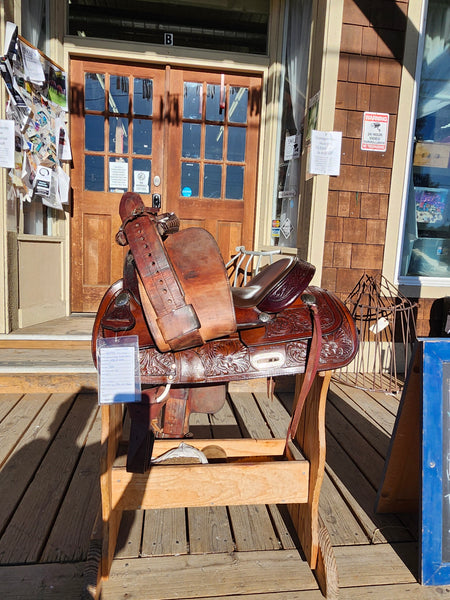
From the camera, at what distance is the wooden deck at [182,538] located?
130 centimetres

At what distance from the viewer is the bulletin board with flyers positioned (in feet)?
9.93

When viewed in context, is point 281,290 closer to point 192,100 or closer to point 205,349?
point 205,349

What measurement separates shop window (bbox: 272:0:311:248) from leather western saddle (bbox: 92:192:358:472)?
229cm

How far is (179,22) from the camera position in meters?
3.78

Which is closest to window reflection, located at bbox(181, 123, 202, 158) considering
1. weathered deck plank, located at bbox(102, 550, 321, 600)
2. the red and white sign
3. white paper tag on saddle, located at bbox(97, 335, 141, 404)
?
the red and white sign

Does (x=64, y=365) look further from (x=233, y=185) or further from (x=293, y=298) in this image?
(x=233, y=185)

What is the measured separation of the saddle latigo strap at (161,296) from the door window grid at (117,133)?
294 centimetres

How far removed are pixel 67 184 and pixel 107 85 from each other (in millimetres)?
991

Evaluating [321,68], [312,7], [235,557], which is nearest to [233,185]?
[321,68]

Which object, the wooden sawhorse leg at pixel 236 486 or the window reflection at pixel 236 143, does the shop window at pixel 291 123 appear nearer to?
the window reflection at pixel 236 143

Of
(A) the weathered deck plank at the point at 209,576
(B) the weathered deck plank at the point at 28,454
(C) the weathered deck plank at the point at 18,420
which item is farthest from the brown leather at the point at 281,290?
(C) the weathered deck plank at the point at 18,420

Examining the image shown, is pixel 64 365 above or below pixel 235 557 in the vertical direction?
above

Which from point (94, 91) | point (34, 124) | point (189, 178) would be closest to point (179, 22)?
point (94, 91)

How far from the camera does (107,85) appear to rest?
12.3ft
